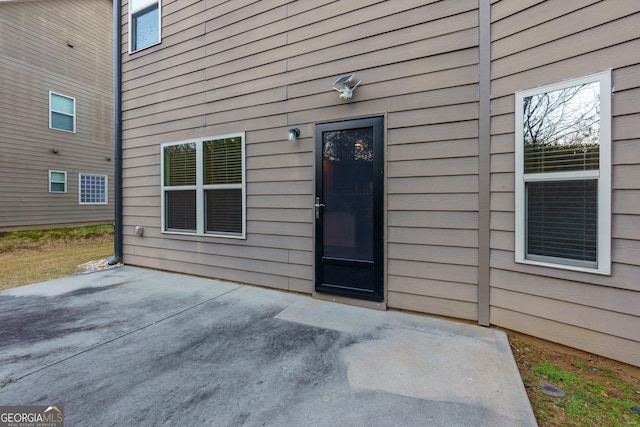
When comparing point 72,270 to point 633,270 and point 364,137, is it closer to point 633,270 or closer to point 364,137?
point 364,137

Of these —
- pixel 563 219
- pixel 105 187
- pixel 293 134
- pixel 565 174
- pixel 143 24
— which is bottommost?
pixel 563 219

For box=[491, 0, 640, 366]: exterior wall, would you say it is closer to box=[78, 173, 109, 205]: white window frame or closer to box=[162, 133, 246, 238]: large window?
box=[162, 133, 246, 238]: large window

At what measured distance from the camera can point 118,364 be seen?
6.64ft

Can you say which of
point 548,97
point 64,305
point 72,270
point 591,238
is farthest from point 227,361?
point 72,270

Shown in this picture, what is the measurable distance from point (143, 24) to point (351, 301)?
18.1 ft

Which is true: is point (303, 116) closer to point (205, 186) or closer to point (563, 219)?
point (205, 186)

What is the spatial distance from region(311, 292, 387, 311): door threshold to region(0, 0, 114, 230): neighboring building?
31.9ft

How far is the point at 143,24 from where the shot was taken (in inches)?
193

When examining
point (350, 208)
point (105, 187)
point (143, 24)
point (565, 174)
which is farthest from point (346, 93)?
point (105, 187)


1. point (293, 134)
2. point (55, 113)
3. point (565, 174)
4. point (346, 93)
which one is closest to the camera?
point (565, 174)

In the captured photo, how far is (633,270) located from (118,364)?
3.53 m

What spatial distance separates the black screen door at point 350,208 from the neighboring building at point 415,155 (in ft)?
0.05

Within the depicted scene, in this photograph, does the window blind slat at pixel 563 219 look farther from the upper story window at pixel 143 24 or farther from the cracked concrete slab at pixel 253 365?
the upper story window at pixel 143 24

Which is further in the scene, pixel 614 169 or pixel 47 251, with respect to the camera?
pixel 47 251
